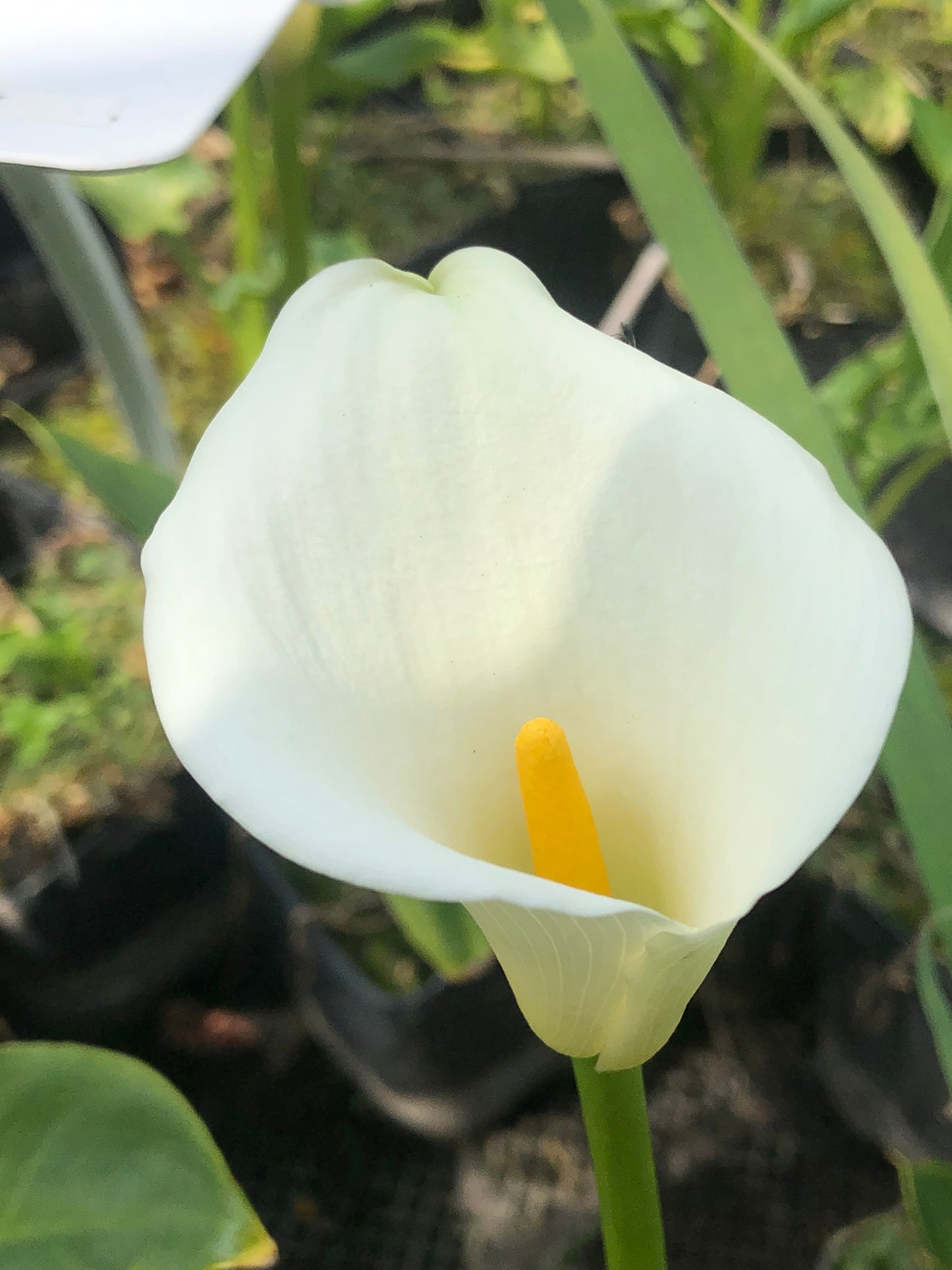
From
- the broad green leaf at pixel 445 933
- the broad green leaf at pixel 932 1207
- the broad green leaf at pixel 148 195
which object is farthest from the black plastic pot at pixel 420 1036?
the broad green leaf at pixel 148 195

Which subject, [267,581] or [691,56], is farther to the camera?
[691,56]

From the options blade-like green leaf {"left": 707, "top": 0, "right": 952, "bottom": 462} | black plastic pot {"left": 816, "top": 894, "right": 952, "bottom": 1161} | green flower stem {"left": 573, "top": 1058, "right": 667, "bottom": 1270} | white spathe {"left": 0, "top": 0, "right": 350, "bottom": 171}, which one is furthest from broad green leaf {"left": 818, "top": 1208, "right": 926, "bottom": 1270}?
white spathe {"left": 0, "top": 0, "right": 350, "bottom": 171}

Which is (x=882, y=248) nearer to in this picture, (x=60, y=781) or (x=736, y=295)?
(x=736, y=295)

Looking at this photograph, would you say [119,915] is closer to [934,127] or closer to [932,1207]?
[932,1207]

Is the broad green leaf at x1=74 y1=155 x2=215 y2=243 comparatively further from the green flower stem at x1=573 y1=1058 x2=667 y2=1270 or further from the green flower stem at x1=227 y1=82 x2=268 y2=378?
the green flower stem at x1=573 y1=1058 x2=667 y2=1270

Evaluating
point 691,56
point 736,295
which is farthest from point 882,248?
point 691,56

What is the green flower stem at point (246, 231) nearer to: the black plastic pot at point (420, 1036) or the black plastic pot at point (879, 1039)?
the black plastic pot at point (420, 1036)

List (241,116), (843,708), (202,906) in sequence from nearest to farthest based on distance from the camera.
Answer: (843,708) < (241,116) < (202,906)
